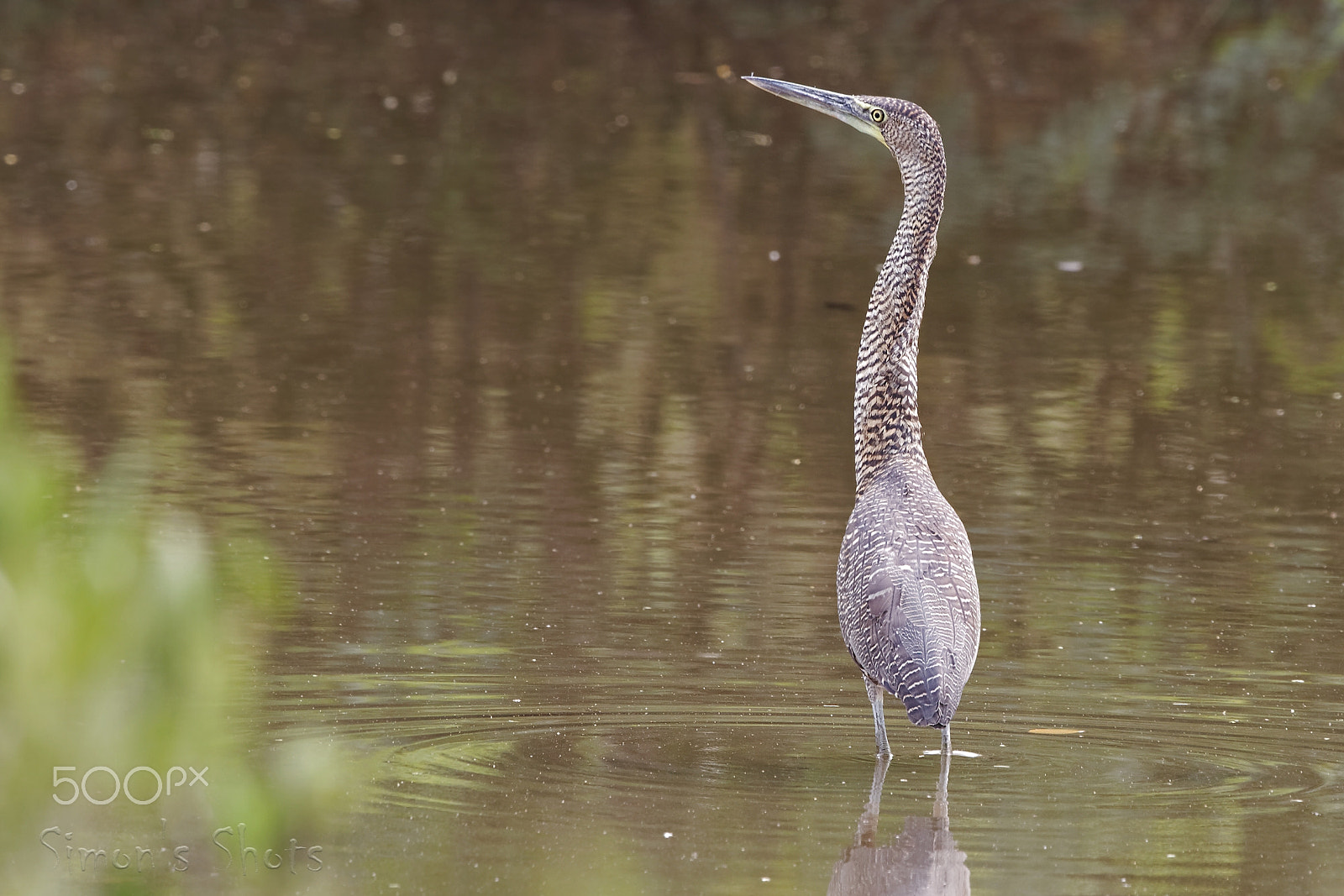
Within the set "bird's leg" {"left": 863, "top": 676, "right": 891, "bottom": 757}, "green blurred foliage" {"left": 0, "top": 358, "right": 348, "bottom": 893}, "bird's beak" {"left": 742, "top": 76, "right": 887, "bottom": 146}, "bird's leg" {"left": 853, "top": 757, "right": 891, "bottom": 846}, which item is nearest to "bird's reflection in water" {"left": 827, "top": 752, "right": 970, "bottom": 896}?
"bird's leg" {"left": 853, "top": 757, "right": 891, "bottom": 846}

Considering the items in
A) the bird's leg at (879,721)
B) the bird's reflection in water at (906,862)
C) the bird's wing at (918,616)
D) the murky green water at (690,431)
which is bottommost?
the murky green water at (690,431)

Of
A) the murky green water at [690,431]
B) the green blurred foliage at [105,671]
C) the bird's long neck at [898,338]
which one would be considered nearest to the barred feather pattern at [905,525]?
the bird's long neck at [898,338]

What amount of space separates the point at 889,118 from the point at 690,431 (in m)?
4.07

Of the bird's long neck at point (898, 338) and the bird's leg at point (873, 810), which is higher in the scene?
the bird's long neck at point (898, 338)

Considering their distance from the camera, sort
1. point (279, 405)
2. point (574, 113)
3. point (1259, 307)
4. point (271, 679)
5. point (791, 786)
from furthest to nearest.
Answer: point (574, 113), point (1259, 307), point (279, 405), point (271, 679), point (791, 786)

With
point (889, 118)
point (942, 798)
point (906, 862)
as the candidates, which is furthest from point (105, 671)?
point (889, 118)

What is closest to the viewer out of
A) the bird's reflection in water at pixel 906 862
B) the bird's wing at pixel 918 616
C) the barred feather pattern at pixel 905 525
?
the bird's reflection in water at pixel 906 862

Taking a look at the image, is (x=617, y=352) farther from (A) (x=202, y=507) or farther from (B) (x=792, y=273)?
(A) (x=202, y=507)

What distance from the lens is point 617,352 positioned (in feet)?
46.9

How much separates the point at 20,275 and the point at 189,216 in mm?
3012

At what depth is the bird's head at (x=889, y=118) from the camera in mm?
8336

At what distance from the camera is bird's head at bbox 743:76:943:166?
328 inches

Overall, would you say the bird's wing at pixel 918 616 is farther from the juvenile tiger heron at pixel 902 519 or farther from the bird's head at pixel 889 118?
the bird's head at pixel 889 118

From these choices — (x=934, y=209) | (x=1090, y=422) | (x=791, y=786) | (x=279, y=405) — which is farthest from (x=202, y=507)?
(x=1090, y=422)
